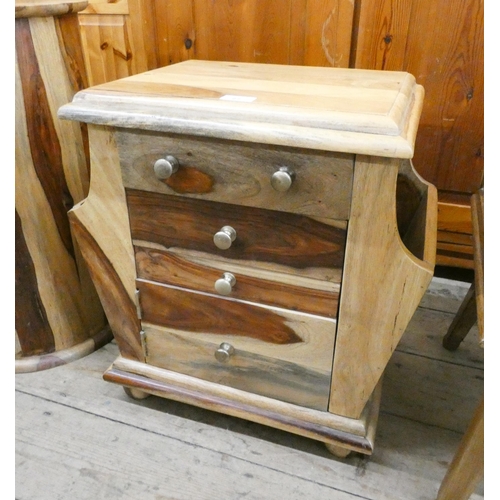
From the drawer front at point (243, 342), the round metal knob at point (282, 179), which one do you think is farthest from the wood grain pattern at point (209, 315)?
the round metal knob at point (282, 179)

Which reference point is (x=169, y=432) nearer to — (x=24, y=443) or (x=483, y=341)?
(x=24, y=443)

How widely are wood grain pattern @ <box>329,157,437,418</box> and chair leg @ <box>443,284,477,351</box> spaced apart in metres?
0.33

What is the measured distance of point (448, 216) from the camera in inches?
47.1

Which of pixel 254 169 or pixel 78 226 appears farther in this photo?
pixel 78 226

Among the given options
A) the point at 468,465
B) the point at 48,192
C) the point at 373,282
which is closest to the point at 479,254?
the point at 373,282

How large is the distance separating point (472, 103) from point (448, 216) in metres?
0.27

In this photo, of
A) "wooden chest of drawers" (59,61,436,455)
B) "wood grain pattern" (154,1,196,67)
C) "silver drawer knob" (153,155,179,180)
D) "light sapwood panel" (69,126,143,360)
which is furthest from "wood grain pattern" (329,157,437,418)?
"wood grain pattern" (154,1,196,67)

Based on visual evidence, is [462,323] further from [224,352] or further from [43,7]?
[43,7]

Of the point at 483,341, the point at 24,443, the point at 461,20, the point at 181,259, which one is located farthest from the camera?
the point at 461,20

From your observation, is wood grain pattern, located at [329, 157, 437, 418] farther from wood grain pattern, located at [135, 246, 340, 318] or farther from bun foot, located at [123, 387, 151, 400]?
bun foot, located at [123, 387, 151, 400]

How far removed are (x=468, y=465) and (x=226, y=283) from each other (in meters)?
0.43

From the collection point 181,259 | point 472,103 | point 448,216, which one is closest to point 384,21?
point 472,103

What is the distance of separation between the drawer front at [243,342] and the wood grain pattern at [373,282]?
0.03 metres

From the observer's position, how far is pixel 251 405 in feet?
2.81
